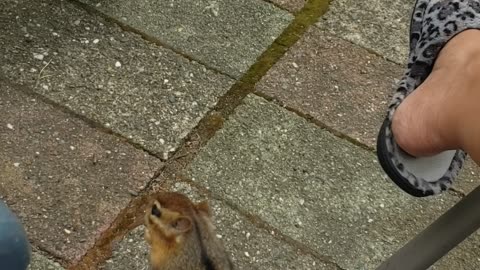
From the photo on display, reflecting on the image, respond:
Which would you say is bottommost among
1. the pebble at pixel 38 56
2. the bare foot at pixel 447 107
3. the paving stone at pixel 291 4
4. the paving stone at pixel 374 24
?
the pebble at pixel 38 56

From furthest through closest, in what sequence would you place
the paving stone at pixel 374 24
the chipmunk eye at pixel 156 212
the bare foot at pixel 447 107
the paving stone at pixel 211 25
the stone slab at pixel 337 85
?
the paving stone at pixel 374 24, the paving stone at pixel 211 25, the stone slab at pixel 337 85, the chipmunk eye at pixel 156 212, the bare foot at pixel 447 107

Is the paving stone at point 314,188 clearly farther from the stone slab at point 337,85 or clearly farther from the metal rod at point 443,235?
the metal rod at point 443,235

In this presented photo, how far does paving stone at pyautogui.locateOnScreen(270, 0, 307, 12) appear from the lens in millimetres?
3467

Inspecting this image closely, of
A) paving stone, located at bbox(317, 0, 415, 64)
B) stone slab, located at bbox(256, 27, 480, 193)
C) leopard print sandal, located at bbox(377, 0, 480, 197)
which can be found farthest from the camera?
paving stone, located at bbox(317, 0, 415, 64)

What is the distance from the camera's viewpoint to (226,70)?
3.13 metres

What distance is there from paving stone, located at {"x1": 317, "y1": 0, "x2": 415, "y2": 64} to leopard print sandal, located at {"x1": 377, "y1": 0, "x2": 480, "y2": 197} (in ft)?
3.16

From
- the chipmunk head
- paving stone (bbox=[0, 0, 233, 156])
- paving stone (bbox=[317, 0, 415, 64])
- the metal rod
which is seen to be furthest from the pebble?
the metal rod

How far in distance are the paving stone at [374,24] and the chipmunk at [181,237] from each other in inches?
55.9

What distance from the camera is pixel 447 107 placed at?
6.34ft

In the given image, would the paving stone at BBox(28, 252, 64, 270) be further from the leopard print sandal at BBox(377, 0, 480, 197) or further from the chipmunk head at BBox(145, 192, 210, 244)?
the leopard print sandal at BBox(377, 0, 480, 197)

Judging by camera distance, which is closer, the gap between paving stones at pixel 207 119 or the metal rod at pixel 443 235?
the metal rod at pixel 443 235

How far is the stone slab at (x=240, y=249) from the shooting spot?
8.23 feet

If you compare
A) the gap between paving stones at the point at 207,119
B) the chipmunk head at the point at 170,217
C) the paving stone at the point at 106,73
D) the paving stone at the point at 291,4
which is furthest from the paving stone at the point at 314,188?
the paving stone at the point at 291,4

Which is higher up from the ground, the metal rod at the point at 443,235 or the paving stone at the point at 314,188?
the metal rod at the point at 443,235
